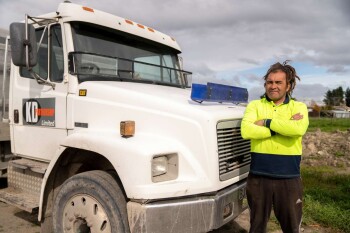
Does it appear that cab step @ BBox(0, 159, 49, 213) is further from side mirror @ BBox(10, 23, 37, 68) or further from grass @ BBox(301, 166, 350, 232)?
grass @ BBox(301, 166, 350, 232)

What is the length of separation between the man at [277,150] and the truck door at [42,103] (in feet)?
6.80

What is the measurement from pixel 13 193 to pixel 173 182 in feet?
8.28

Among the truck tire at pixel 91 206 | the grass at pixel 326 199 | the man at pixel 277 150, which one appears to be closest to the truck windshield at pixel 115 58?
the truck tire at pixel 91 206

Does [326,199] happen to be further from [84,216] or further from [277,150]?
[84,216]

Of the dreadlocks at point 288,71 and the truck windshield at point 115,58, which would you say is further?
the truck windshield at point 115,58

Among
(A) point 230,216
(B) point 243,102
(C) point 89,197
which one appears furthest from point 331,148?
(C) point 89,197

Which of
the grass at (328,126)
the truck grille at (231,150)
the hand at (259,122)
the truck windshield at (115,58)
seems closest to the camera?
the hand at (259,122)

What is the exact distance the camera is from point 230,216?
3.33 metres

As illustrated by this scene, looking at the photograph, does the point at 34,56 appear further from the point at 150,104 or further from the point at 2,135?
the point at 2,135

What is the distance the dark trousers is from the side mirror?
2.56 metres

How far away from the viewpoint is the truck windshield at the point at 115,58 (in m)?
3.86

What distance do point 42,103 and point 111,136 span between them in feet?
4.43

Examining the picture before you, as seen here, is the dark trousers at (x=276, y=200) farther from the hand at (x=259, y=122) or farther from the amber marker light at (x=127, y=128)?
the amber marker light at (x=127, y=128)

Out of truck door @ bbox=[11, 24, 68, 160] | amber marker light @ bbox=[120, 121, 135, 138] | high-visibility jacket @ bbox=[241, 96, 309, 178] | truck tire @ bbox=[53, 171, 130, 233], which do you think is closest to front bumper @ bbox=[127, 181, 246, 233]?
truck tire @ bbox=[53, 171, 130, 233]
